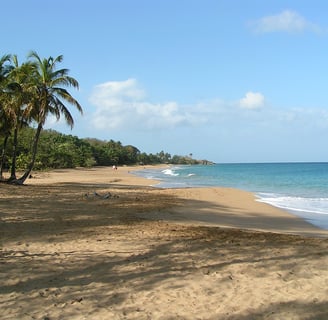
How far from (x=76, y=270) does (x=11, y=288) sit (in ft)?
3.28

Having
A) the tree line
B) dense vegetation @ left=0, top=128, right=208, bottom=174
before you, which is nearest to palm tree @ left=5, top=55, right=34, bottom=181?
the tree line

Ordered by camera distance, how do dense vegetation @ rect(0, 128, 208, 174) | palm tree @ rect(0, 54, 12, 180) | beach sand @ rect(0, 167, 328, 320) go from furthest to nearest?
dense vegetation @ rect(0, 128, 208, 174), palm tree @ rect(0, 54, 12, 180), beach sand @ rect(0, 167, 328, 320)

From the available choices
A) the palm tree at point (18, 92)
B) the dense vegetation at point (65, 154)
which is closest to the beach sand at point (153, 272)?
the palm tree at point (18, 92)

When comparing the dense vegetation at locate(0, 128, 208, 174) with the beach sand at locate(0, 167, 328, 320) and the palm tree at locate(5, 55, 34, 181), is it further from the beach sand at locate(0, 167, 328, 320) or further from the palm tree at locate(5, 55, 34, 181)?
the beach sand at locate(0, 167, 328, 320)

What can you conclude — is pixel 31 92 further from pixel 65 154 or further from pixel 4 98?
pixel 65 154


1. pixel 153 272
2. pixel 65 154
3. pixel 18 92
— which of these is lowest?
pixel 153 272

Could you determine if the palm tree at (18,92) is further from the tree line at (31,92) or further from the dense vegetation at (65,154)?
the dense vegetation at (65,154)

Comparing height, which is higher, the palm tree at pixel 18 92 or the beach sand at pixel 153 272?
the palm tree at pixel 18 92

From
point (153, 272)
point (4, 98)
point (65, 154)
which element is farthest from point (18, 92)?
point (65, 154)

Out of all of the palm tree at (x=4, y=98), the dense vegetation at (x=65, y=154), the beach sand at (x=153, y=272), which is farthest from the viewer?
the dense vegetation at (x=65, y=154)

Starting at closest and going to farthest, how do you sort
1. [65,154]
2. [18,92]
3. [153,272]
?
[153,272] < [18,92] < [65,154]

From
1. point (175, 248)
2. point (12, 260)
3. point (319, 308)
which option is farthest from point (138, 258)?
point (319, 308)

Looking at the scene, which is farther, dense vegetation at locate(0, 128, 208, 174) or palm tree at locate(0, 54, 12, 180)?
dense vegetation at locate(0, 128, 208, 174)

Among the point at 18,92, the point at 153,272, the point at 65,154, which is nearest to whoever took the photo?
the point at 153,272
